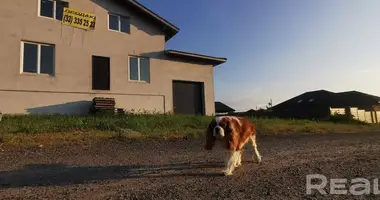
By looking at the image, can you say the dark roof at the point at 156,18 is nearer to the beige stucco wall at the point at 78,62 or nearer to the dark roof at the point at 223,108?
the beige stucco wall at the point at 78,62

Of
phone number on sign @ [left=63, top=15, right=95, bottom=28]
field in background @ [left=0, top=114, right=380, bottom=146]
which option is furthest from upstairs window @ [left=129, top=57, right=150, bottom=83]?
field in background @ [left=0, top=114, right=380, bottom=146]

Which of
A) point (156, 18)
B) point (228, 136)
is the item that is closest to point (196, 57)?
point (156, 18)

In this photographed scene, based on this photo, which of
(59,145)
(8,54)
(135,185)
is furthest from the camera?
(8,54)

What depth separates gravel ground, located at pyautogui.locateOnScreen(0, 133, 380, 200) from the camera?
4.21 meters

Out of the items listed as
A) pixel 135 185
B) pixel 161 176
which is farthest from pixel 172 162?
pixel 135 185

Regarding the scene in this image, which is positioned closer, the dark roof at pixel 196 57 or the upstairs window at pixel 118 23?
the upstairs window at pixel 118 23

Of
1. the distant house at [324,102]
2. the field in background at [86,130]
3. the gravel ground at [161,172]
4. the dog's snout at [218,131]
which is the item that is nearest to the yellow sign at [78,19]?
the field in background at [86,130]

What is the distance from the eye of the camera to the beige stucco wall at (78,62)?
12562mm

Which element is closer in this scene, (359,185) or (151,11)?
(359,185)

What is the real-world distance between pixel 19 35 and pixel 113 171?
10.2 metres

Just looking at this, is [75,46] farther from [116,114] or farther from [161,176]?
[161,176]

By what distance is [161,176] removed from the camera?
17.0 feet

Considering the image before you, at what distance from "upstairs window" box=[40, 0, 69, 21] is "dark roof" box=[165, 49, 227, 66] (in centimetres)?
564

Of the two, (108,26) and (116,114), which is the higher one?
(108,26)
